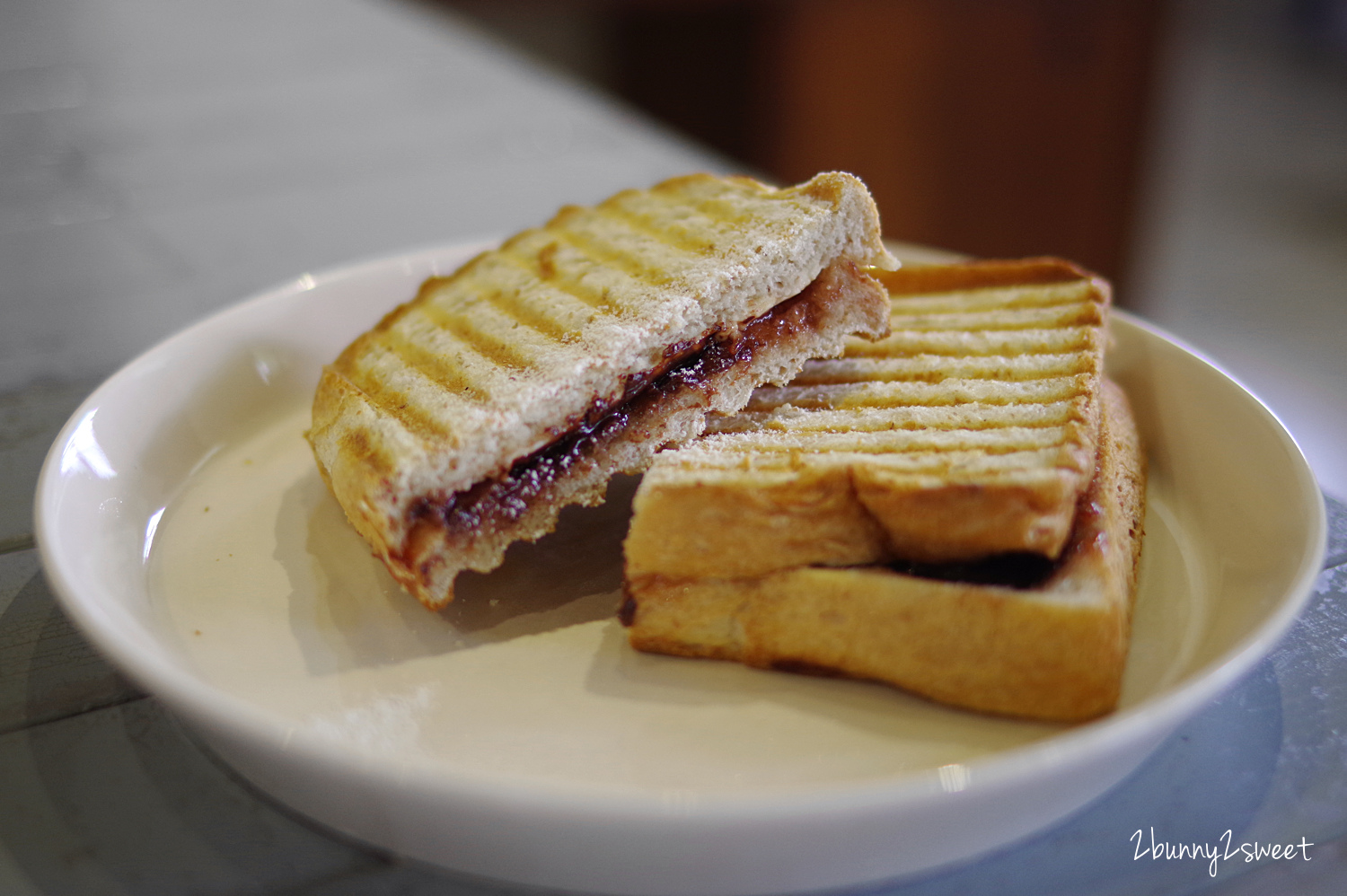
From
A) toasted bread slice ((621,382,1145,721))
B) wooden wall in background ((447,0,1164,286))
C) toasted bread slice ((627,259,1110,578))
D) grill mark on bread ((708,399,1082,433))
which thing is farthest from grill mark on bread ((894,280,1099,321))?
wooden wall in background ((447,0,1164,286))

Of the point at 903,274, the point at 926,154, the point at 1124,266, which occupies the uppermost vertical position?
the point at 903,274

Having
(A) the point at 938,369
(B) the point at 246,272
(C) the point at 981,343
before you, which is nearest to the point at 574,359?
(A) the point at 938,369

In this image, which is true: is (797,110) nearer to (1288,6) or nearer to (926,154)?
(926,154)

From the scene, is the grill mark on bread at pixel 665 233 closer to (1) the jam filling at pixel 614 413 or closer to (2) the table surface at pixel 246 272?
(1) the jam filling at pixel 614 413

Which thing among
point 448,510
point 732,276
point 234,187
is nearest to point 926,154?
point 234,187

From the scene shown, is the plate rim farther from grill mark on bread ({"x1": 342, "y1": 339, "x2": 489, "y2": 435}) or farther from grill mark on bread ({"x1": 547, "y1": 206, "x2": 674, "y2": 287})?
grill mark on bread ({"x1": 547, "y1": 206, "x2": 674, "y2": 287})

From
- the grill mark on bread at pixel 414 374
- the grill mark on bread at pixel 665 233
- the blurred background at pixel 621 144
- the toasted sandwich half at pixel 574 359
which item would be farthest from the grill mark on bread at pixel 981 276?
the grill mark on bread at pixel 414 374

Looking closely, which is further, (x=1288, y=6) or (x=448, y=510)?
(x=1288, y=6)

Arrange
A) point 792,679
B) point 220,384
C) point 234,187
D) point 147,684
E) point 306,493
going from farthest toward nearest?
point 234,187 → point 220,384 → point 306,493 → point 792,679 → point 147,684
